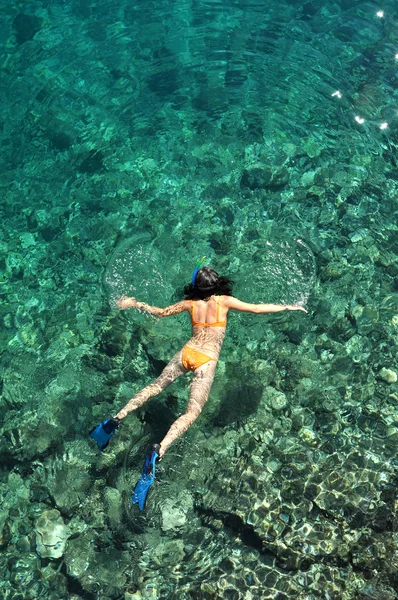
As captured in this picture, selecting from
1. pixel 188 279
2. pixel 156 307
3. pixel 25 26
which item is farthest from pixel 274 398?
pixel 25 26

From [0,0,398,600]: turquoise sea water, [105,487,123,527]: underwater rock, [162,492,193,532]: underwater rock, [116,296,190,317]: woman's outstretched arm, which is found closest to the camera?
[0,0,398,600]: turquoise sea water

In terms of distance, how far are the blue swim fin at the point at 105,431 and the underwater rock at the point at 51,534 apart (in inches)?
41.8

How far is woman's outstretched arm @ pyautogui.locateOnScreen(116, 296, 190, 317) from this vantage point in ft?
24.1

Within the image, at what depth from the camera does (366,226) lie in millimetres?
9000

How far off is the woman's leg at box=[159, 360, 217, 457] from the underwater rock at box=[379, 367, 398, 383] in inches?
89.0

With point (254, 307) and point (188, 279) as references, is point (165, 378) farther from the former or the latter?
point (188, 279)

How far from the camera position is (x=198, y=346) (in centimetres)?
699

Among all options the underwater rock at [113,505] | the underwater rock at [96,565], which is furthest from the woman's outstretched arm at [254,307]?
the underwater rock at [96,565]

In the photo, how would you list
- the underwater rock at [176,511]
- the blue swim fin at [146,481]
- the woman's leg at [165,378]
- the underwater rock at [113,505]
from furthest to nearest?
the woman's leg at [165,378], the underwater rock at [113,505], the underwater rock at [176,511], the blue swim fin at [146,481]

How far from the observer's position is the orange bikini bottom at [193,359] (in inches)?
267

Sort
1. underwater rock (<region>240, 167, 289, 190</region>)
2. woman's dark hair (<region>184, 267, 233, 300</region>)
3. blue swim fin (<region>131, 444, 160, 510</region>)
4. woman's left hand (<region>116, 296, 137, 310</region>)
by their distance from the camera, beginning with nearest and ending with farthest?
blue swim fin (<region>131, 444, 160, 510</region>) → woman's dark hair (<region>184, 267, 233, 300</region>) → woman's left hand (<region>116, 296, 137, 310</region>) → underwater rock (<region>240, 167, 289, 190</region>)

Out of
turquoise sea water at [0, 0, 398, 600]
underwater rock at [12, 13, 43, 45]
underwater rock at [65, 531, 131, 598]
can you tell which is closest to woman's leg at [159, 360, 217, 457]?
turquoise sea water at [0, 0, 398, 600]

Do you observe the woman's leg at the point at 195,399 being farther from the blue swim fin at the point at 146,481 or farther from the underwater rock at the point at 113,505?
the underwater rock at the point at 113,505

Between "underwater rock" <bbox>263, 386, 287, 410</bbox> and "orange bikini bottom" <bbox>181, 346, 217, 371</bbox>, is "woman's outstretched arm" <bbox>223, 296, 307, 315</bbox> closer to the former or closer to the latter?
"orange bikini bottom" <bbox>181, 346, 217, 371</bbox>
